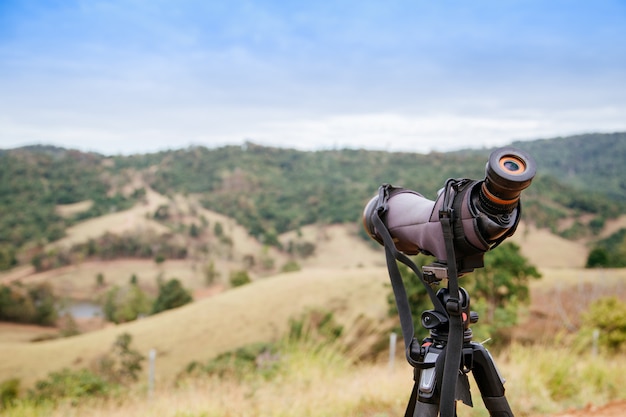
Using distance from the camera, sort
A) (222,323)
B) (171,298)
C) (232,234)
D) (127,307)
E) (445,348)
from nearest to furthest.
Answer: (445,348)
(222,323)
(171,298)
(127,307)
(232,234)

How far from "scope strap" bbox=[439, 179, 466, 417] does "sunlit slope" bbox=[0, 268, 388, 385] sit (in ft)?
59.4

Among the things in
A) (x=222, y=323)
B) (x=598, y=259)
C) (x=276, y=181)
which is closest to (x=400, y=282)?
(x=222, y=323)

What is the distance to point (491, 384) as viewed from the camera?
7.20ft

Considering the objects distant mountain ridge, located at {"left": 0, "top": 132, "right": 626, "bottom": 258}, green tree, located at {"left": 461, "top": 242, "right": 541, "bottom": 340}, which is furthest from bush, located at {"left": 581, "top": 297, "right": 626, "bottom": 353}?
distant mountain ridge, located at {"left": 0, "top": 132, "right": 626, "bottom": 258}

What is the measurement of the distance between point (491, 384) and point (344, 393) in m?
2.26

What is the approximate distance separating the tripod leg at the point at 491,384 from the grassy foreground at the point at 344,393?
1.62 metres

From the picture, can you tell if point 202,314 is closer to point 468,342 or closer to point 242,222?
point 468,342

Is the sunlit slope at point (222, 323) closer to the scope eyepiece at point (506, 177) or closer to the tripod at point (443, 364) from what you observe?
the tripod at point (443, 364)

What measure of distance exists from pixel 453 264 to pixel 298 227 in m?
61.8

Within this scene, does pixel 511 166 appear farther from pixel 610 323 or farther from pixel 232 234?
pixel 232 234

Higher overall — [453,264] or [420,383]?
[453,264]

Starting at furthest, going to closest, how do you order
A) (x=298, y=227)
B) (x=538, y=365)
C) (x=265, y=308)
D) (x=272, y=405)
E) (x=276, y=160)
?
(x=276, y=160), (x=298, y=227), (x=265, y=308), (x=538, y=365), (x=272, y=405)

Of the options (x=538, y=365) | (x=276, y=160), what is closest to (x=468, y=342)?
(x=538, y=365)

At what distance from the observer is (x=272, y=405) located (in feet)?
13.1
